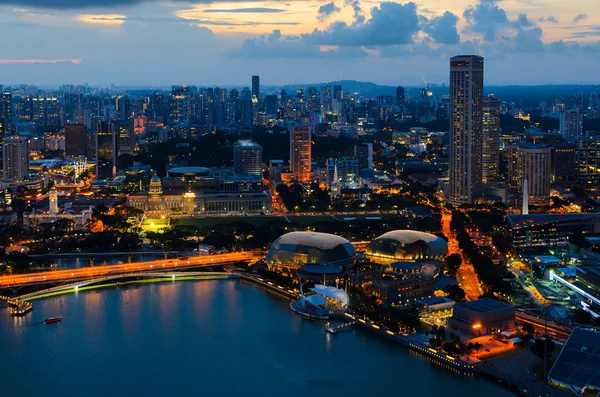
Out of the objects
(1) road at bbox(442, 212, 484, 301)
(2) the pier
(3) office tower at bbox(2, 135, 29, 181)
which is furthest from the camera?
(3) office tower at bbox(2, 135, 29, 181)

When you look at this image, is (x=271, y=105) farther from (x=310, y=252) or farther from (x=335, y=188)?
(x=310, y=252)

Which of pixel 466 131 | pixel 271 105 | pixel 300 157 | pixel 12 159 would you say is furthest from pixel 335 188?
pixel 271 105

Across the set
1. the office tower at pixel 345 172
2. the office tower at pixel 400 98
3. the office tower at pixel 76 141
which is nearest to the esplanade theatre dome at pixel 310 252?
the office tower at pixel 345 172

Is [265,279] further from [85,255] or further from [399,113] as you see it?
[399,113]

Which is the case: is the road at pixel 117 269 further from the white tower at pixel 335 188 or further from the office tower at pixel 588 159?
the office tower at pixel 588 159

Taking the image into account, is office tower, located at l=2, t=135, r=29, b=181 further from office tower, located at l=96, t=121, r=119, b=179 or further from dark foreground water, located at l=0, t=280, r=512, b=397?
dark foreground water, located at l=0, t=280, r=512, b=397

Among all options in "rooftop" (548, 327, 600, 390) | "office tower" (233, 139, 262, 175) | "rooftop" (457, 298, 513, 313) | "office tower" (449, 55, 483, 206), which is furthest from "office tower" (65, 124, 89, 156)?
"rooftop" (548, 327, 600, 390)
